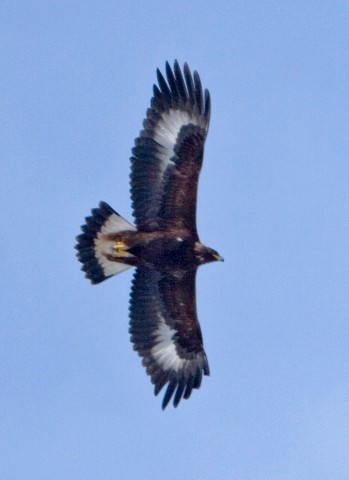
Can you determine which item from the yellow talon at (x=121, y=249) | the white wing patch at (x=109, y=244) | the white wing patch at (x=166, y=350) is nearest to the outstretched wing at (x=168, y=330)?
the white wing patch at (x=166, y=350)

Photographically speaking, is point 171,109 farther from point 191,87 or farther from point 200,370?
point 200,370

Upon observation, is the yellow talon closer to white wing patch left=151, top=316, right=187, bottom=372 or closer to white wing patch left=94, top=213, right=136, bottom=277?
white wing patch left=94, top=213, right=136, bottom=277

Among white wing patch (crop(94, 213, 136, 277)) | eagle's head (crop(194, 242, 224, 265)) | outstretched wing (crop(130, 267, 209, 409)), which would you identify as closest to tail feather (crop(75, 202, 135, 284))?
white wing patch (crop(94, 213, 136, 277))

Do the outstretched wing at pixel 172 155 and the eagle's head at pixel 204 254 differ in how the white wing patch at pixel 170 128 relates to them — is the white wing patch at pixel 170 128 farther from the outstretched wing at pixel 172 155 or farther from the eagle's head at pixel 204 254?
the eagle's head at pixel 204 254

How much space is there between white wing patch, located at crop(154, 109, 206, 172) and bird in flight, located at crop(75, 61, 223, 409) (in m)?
0.01

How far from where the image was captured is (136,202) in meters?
32.0

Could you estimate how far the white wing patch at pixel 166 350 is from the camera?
3262 centimetres

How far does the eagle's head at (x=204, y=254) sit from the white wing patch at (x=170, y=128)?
4.03 ft

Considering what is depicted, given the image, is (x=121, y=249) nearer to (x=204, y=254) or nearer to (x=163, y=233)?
(x=163, y=233)

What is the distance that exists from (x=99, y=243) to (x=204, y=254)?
5.11ft

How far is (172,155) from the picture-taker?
32.1m

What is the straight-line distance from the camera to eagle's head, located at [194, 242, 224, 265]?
32062 mm

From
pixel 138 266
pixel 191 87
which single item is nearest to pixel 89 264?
pixel 138 266

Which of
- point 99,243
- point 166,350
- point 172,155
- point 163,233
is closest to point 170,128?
point 172,155
